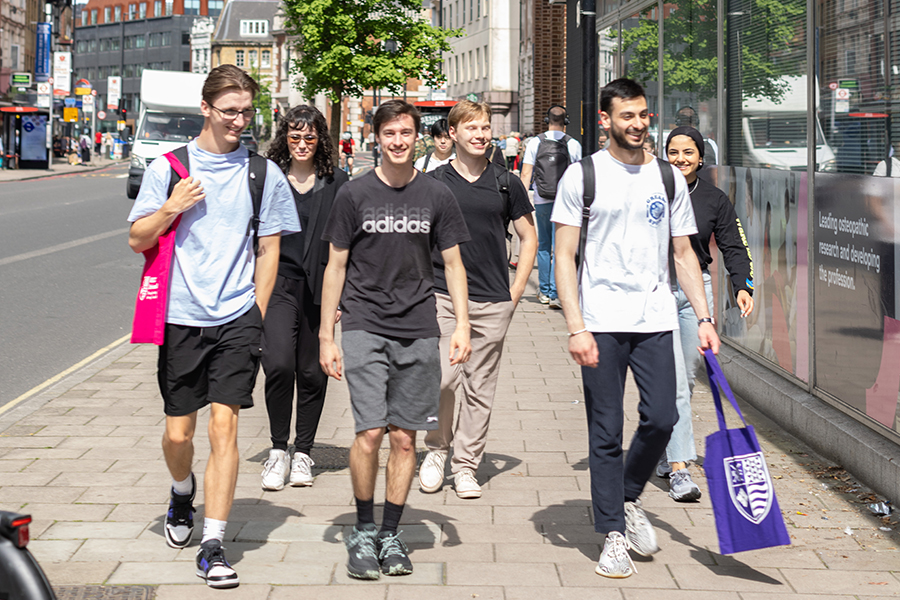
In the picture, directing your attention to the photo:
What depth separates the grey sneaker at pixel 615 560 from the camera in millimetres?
4500

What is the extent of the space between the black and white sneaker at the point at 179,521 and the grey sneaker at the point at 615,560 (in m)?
1.65

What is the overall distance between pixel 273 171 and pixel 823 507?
2942 millimetres

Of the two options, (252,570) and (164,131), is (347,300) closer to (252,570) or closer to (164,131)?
(252,570)

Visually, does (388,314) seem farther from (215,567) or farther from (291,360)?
(291,360)

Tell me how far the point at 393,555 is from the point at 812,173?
3671 millimetres

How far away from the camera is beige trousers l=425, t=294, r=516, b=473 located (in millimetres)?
5938

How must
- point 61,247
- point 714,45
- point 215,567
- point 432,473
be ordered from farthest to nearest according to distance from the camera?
point 61,247, point 714,45, point 432,473, point 215,567

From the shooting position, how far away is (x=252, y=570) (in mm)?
4531

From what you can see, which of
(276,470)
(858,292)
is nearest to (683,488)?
(858,292)

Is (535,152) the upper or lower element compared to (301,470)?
upper

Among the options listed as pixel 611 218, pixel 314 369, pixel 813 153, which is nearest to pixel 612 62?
pixel 813 153

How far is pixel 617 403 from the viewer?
15.4 ft

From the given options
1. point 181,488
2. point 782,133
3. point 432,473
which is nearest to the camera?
point 181,488

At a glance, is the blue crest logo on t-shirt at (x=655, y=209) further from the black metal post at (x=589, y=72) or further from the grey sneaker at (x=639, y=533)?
the black metal post at (x=589, y=72)
